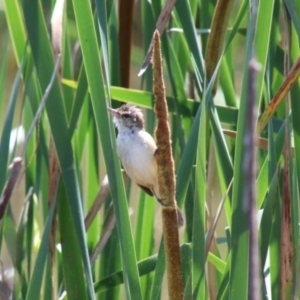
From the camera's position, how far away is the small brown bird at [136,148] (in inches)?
53.6

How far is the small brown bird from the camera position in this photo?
53.6 inches

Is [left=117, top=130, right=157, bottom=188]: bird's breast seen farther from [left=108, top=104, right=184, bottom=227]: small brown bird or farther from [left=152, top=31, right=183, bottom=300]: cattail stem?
[left=152, top=31, right=183, bottom=300]: cattail stem

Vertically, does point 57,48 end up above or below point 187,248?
above

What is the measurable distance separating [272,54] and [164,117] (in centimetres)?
39

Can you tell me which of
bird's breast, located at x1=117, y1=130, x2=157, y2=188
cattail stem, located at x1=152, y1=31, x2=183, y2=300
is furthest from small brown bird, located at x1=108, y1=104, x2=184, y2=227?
cattail stem, located at x1=152, y1=31, x2=183, y2=300

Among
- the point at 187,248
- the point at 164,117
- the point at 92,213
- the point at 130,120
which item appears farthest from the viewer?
the point at 130,120

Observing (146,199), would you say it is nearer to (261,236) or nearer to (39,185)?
(39,185)

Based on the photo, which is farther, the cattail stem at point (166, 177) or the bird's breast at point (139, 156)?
the bird's breast at point (139, 156)

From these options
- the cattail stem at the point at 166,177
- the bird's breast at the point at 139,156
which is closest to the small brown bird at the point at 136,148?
the bird's breast at the point at 139,156

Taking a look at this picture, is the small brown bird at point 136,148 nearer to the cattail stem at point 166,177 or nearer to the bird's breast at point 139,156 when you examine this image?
the bird's breast at point 139,156

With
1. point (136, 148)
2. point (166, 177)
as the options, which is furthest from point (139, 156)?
point (166, 177)

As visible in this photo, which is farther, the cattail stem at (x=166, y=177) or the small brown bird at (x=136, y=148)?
the small brown bird at (x=136, y=148)

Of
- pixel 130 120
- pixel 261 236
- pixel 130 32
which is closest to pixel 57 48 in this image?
pixel 130 32

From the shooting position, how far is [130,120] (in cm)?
149
